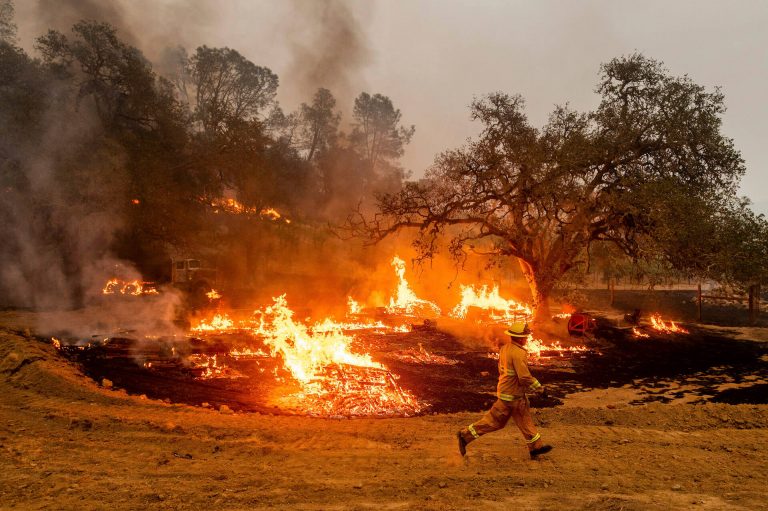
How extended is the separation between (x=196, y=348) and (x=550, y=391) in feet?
34.4

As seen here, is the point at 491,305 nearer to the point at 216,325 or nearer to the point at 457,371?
the point at 457,371

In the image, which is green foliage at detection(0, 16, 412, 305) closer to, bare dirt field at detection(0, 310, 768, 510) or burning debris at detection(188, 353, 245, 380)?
burning debris at detection(188, 353, 245, 380)

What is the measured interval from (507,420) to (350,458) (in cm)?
226

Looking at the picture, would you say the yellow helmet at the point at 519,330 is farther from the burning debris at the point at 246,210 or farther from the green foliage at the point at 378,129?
the green foliage at the point at 378,129

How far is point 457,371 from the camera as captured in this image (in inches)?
505

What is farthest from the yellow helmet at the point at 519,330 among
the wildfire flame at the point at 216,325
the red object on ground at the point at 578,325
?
the wildfire flame at the point at 216,325

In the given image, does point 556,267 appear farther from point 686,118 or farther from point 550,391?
point 550,391

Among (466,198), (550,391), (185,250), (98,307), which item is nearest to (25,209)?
(98,307)

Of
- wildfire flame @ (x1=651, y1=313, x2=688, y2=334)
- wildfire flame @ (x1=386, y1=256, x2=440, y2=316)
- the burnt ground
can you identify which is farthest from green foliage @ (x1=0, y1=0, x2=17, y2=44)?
wildfire flame @ (x1=651, y1=313, x2=688, y2=334)

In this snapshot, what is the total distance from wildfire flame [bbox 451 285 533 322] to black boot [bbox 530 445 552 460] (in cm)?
1755

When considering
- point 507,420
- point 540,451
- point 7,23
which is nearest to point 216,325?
point 507,420

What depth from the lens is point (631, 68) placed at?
58.1ft

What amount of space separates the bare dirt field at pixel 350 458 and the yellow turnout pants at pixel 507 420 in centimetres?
31

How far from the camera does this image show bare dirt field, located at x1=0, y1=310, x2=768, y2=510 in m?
4.96
